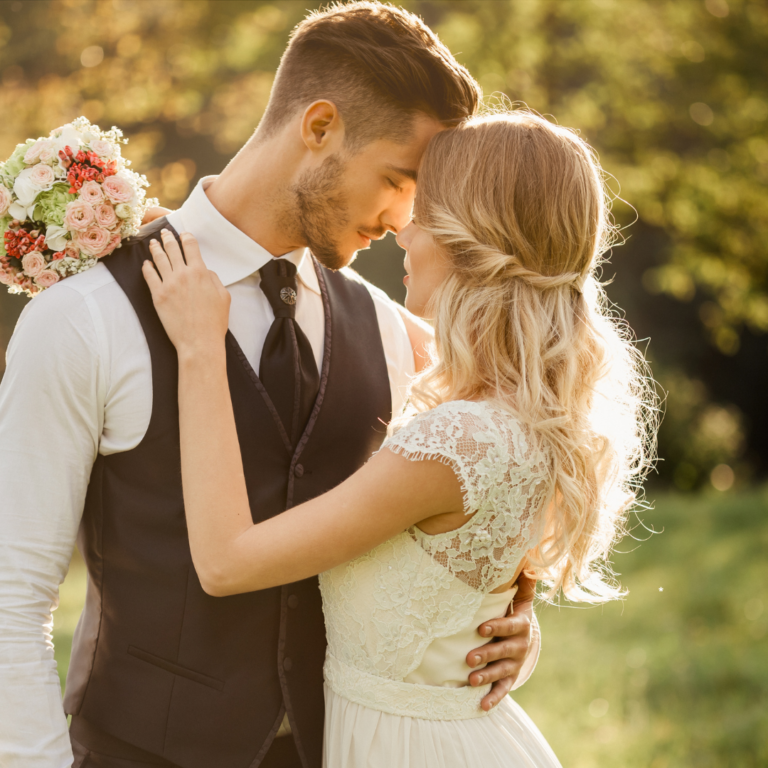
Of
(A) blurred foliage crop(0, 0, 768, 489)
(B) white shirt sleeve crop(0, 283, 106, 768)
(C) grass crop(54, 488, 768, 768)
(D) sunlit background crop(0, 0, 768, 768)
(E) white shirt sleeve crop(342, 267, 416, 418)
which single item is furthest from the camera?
(A) blurred foliage crop(0, 0, 768, 489)

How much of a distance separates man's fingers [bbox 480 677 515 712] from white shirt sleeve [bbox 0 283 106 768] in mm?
965

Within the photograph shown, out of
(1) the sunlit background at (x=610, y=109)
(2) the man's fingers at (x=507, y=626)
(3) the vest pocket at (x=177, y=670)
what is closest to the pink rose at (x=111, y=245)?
(3) the vest pocket at (x=177, y=670)

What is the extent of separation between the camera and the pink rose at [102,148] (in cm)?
201

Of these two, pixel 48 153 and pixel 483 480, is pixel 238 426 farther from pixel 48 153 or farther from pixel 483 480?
pixel 48 153

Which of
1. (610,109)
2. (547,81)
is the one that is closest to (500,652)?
(547,81)

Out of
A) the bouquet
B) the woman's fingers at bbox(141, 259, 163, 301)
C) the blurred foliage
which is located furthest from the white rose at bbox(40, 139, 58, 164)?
the blurred foliage

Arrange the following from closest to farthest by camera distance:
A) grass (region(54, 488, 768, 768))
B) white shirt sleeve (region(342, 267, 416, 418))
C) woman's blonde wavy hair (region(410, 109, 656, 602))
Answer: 1. woman's blonde wavy hair (region(410, 109, 656, 602))
2. white shirt sleeve (region(342, 267, 416, 418))
3. grass (region(54, 488, 768, 768))

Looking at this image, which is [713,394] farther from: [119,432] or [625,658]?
[119,432]

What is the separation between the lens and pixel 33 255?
1.90 metres

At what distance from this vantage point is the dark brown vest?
75.2 inches

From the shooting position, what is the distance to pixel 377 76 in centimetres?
219

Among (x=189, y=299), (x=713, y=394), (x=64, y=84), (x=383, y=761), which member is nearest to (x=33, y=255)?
(x=189, y=299)

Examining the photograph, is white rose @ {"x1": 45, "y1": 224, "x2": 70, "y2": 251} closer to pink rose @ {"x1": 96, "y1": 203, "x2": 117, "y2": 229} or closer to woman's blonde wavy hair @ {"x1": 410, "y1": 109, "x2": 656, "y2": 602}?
pink rose @ {"x1": 96, "y1": 203, "x2": 117, "y2": 229}

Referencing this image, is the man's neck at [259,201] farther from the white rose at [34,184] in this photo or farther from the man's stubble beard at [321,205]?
the white rose at [34,184]
